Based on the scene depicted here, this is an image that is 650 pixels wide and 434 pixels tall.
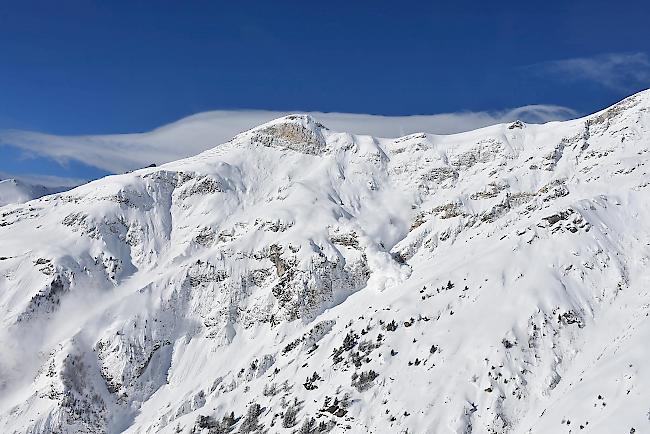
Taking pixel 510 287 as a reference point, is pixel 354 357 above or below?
below

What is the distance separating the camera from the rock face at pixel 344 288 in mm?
68250

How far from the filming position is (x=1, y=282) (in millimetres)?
109812

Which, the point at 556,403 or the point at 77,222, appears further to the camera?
the point at 77,222

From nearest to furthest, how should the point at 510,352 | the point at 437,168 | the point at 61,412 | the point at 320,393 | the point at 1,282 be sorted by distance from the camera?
the point at 510,352, the point at 320,393, the point at 61,412, the point at 1,282, the point at 437,168

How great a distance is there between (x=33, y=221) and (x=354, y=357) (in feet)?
288

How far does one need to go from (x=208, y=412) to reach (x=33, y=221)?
232ft

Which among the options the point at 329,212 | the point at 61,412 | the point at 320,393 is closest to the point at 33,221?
the point at 61,412

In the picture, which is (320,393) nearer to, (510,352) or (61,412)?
(510,352)

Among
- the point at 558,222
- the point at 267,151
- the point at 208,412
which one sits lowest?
the point at 208,412

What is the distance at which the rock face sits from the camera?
68250mm

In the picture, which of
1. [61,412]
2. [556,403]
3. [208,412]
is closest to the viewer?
[556,403]

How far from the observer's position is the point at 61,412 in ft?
303

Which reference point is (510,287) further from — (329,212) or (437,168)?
(437,168)

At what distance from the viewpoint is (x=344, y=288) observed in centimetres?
11275
